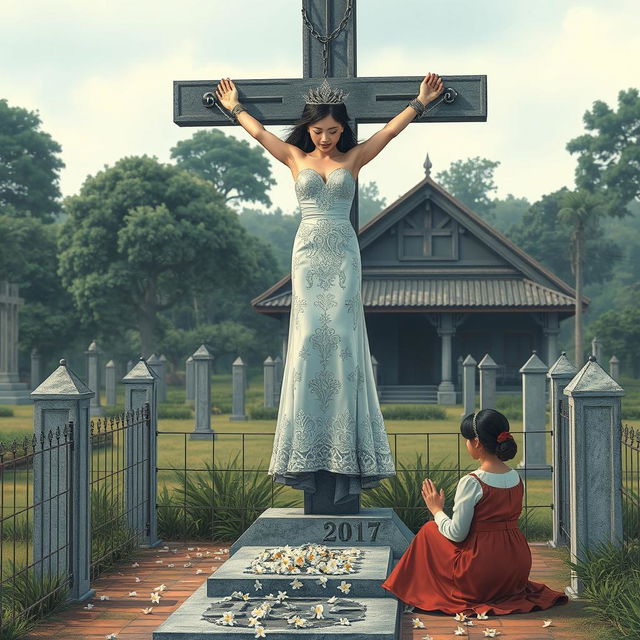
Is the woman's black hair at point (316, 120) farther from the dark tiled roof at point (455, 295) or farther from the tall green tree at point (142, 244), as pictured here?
the tall green tree at point (142, 244)

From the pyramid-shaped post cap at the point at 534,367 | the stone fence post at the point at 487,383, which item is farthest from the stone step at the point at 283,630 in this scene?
the stone fence post at the point at 487,383

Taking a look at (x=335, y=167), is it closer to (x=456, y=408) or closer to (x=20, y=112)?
(x=456, y=408)

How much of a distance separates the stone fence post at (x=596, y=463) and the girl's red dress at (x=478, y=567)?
755 millimetres

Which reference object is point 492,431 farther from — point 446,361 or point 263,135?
point 446,361

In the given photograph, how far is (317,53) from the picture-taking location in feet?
26.1

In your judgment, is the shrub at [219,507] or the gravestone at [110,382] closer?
the shrub at [219,507]

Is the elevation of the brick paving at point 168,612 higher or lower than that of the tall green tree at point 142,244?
lower

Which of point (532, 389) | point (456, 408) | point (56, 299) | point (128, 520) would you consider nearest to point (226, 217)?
point (56, 299)

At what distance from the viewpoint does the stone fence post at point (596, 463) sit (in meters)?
6.94

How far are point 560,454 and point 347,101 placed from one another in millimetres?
3524

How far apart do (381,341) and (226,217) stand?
841cm

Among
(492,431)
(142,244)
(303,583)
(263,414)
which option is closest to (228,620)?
(303,583)

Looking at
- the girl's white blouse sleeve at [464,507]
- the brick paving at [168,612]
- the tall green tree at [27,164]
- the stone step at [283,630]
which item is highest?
the tall green tree at [27,164]

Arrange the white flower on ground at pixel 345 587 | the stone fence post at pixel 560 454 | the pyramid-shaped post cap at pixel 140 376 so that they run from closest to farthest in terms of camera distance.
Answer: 1. the white flower on ground at pixel 345 587
2. the stone fence post at pixel 560 454
3. the pyramid-shaped post cap at pixel 140 376
